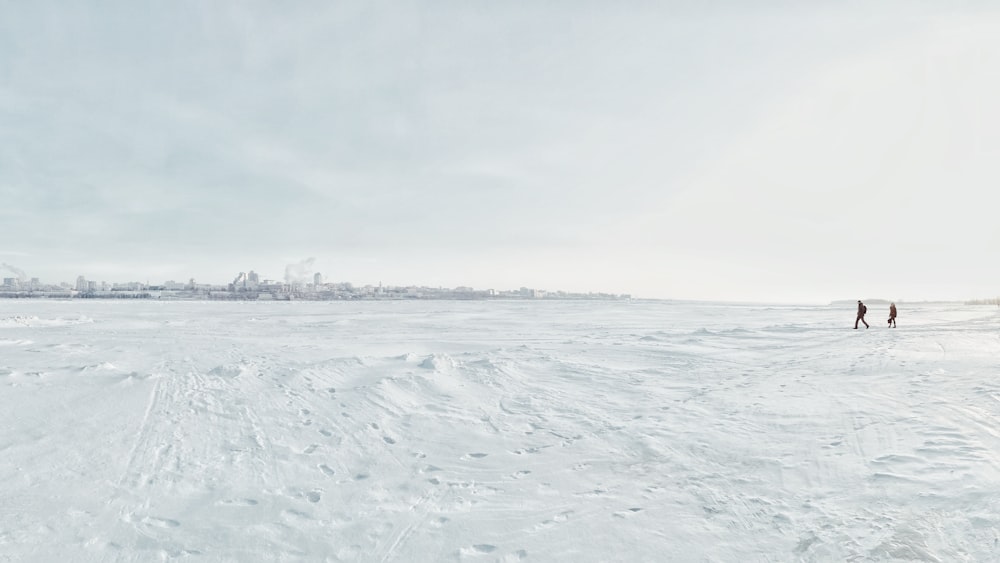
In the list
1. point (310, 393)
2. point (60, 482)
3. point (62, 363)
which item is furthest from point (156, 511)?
point (62, 363)

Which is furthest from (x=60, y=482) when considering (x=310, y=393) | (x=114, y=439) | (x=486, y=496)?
(x=486, y=496)

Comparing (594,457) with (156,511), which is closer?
(156,511)

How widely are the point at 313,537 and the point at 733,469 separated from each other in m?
4.40

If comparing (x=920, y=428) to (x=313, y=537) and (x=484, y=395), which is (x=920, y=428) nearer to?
(x=484, y=395)

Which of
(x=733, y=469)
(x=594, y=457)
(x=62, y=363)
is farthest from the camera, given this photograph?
(x=62, y=363)

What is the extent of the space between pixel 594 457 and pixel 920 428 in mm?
4540

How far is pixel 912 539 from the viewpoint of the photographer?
12.9 ft

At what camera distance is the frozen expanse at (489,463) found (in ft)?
13.2

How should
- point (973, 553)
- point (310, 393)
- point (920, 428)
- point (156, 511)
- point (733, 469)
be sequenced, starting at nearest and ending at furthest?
point (973, 553) → point (156, 511) → point (733, 469) → point (920, 428) → point (310, 393)

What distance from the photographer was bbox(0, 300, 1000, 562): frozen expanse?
4016 mm

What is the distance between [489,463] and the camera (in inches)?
228

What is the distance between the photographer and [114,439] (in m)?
5.98

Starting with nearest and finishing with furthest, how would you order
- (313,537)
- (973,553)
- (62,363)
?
(973,553)
(313,537)
(62,363)

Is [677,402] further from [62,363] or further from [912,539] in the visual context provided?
[62,363]
